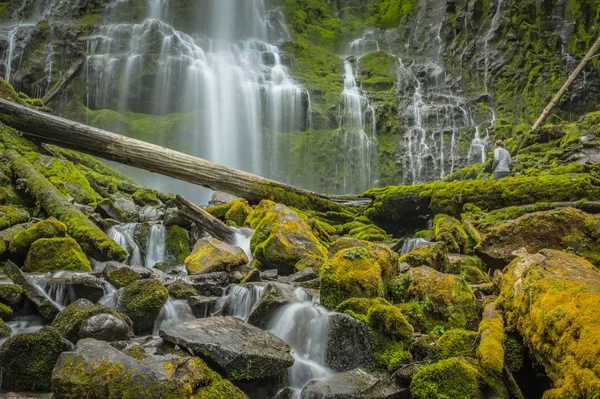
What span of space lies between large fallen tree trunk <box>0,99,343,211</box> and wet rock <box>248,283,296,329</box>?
203 inches

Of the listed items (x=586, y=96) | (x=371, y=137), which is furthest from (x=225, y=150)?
(x=586, y=96)

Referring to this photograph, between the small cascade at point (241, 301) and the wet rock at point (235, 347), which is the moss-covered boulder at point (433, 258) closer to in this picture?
the small cascade at point (241, 301)

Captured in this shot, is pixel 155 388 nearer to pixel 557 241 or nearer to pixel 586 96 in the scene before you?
pixel 557 241

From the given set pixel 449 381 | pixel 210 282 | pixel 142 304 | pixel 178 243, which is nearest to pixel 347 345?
pixel 449 381

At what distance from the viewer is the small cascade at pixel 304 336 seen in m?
4.27

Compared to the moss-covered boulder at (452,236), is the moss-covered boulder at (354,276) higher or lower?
higher

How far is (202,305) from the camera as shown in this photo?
5.59 m

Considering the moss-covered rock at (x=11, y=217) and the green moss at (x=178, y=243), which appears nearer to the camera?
the moss-covered rock at (x=11, y=217)

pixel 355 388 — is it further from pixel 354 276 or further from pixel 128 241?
pixel 128 241

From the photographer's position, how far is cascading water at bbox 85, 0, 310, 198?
26.5 metres

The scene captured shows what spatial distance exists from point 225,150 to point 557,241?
22.6 m

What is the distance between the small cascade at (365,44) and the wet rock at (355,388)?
34983mm

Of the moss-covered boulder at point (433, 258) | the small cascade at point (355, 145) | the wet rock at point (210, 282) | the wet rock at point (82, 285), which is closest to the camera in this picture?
the wet rock at point (82, 285)

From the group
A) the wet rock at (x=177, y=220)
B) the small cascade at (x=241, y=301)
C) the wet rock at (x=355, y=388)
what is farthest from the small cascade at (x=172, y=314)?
the wet rock at (x=177, y=220)
